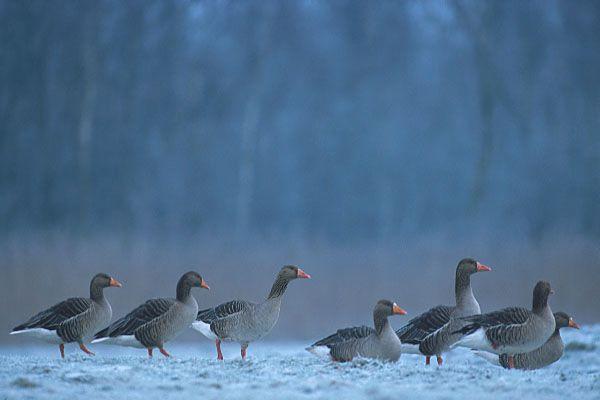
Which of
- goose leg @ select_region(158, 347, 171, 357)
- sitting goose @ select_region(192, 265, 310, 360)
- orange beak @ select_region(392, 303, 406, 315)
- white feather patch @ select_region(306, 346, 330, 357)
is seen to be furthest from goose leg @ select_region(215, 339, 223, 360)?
orange beak @ select_region(392, 303, 406, 315)

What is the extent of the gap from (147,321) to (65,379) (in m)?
1.64

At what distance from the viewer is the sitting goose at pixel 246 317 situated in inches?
349

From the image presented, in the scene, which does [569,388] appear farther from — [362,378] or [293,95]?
[293,95]

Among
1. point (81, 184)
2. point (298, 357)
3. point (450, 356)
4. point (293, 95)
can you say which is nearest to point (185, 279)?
point (298, 357)

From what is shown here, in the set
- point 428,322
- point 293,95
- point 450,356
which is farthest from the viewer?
point 293,95

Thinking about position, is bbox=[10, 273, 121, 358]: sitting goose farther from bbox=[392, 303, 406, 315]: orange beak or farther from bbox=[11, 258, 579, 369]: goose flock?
bbox=[392, 303, 406, 315]: orange beak

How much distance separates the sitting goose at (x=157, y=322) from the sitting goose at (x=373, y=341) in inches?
59.7

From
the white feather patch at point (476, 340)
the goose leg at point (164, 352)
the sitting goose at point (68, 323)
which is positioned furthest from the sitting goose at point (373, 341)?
the sitting goose at point (68, 323)

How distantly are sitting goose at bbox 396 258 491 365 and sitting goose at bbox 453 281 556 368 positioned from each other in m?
0.32

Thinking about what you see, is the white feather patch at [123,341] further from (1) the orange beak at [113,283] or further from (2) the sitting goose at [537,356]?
(2) the sitting goose at [537,356]

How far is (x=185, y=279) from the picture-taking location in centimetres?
914

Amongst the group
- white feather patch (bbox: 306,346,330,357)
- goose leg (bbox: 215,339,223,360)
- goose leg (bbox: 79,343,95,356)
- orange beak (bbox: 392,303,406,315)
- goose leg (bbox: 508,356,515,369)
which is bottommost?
goose leg (bbox: 508,356,515,369)

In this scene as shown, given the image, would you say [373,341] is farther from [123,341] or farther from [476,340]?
[123,341]

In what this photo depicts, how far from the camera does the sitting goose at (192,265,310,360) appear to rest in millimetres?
8867
